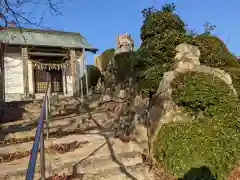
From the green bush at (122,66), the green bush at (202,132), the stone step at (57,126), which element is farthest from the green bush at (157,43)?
the green bush at (122,66)

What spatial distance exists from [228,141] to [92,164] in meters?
2.67

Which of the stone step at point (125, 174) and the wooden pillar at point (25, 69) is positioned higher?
the wooden pillar at point (25, 69)

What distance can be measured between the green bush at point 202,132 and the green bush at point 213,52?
1.51 m

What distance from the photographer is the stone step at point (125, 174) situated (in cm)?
457

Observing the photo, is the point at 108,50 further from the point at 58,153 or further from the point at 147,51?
the point at 58,153

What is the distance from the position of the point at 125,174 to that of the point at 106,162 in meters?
0.50

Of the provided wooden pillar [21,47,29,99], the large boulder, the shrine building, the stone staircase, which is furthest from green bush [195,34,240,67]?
wooden pillar [21,47,29,99]

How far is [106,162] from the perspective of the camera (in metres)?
5.04

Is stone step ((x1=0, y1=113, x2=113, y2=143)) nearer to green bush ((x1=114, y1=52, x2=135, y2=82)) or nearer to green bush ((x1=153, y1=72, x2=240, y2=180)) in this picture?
green bush ((x1=153, y1=72, x2=240, y2=180))

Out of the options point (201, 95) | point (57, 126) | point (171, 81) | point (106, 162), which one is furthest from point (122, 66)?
point (106, 162)

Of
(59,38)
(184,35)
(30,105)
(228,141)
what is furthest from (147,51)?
(59,38)

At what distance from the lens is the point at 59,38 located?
16.8m

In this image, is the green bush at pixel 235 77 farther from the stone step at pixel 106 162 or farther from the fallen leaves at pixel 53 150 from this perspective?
the fallen leaves at pixel 53 150

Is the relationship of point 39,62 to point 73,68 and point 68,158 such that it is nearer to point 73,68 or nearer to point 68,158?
point 73,68
